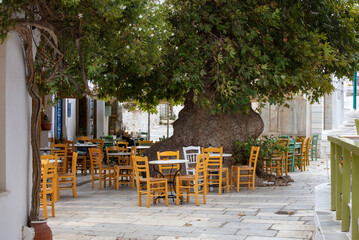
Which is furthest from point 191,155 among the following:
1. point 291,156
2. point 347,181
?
point 347,181

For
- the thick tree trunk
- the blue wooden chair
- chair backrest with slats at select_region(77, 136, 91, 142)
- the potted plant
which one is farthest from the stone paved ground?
chair backrest with slats at select_region(77, 136, 91, 142)

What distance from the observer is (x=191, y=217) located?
26.3 ft

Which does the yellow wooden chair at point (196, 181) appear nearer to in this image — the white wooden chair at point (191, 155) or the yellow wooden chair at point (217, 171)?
the yellow wooden chair at point (217, 171)

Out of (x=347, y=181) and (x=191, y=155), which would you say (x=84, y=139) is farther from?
(x=347, y=181)

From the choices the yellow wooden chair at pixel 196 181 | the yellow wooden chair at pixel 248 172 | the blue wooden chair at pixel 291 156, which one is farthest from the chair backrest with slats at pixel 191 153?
the blue wooden chair at pixel 291 156

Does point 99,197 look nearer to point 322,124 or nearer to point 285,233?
point 285,233

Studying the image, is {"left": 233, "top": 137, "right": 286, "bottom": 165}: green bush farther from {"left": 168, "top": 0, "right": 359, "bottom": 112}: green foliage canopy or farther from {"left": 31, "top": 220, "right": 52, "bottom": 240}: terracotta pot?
{"left": 31, "top": 220, "right": 52, "bottom": 240}: terracotta pot

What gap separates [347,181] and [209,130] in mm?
8164

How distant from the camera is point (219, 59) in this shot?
35.7ft

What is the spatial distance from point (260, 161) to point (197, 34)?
3527 mm

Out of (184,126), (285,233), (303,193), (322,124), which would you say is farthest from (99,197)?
(322,124)

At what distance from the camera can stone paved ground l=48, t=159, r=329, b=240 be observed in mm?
6812

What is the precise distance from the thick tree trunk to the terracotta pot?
6.37m

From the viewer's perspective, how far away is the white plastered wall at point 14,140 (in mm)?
5480
